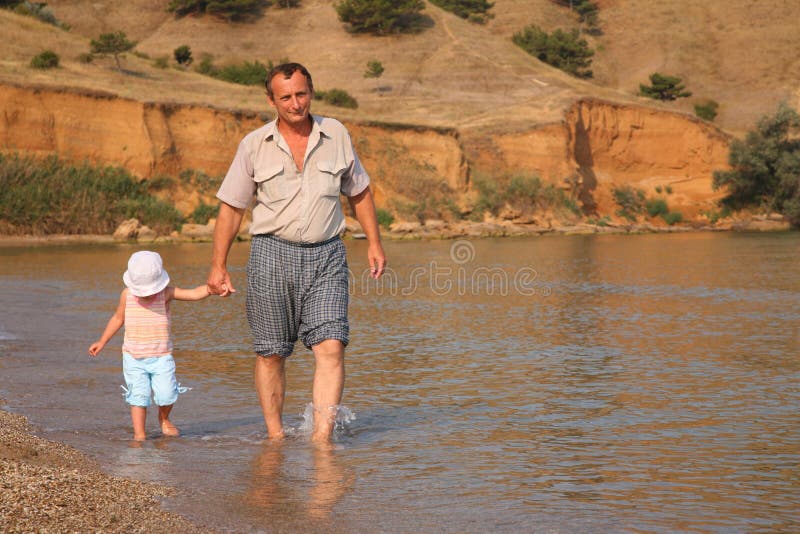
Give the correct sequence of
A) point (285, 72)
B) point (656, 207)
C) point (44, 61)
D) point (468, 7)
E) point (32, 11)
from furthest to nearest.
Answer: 1. point (468, 7)
2. point (32, 11)
3. point (656, 207)
4. point (44, 61)
5. point (285, 72)

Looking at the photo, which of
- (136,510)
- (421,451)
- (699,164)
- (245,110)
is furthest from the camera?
(699,164)

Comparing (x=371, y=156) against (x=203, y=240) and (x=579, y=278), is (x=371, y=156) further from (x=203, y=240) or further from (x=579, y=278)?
Answer: (x=579, y=278)

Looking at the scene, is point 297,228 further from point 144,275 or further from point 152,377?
point 152,377

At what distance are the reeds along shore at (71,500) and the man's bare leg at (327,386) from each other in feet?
4.46

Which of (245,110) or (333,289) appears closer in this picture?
(333,289)

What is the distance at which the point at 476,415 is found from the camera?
702 centimetres

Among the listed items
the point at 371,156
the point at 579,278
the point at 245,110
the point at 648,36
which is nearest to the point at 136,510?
the point at 579,278

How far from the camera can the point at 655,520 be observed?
4.50 metres

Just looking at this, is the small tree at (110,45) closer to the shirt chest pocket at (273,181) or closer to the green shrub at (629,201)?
the green shrub at (629,201)

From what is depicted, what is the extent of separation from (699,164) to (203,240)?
1386 inches

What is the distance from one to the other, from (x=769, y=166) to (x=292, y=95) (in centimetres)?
5414

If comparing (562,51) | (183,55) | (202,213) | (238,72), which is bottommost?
(202,213)

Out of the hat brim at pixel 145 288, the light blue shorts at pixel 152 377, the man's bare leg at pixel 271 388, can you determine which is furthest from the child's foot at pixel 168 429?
the hat brim at pixel 145 288

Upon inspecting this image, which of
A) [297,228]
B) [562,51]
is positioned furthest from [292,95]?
[562,51]
